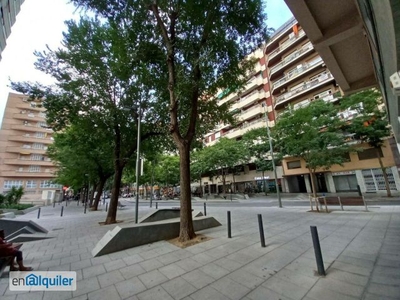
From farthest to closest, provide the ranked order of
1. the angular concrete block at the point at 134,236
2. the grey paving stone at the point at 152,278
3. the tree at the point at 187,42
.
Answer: the tree at the point at 187,42 → the angular concrete block at the point at 134,236 → the grey paving stone at the point at 152,278

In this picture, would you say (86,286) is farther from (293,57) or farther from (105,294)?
(293,57)

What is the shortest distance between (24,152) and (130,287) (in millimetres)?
58084

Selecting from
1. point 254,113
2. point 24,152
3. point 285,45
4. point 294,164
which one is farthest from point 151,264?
point 24,152

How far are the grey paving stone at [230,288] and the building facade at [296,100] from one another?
1636 centimetres

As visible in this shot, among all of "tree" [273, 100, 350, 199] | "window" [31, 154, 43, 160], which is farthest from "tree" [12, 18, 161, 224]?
"window" [31, 154, 43, 160]

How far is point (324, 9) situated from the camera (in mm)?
4230

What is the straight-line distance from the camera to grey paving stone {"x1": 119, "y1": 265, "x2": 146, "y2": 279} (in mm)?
3924

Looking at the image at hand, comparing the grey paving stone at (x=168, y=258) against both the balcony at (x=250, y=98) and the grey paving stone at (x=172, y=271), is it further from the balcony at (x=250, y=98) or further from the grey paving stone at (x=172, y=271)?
the balcony at (x=250, y=98)

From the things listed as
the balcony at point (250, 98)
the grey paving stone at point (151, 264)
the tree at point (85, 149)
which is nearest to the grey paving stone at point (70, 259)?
the grey paving stone at point (151, 264)

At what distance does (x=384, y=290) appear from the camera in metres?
2.86

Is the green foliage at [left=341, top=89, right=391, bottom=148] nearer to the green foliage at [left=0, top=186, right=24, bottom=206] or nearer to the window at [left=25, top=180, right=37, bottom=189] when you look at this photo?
the green foliage at [left=0, top=186, right=24, bottom=206]

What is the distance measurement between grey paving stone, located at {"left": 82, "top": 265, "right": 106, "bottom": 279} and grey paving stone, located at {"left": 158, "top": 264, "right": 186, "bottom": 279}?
140 cm

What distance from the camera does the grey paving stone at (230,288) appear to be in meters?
3.01

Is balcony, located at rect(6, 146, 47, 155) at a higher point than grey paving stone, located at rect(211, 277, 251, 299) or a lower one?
higher
